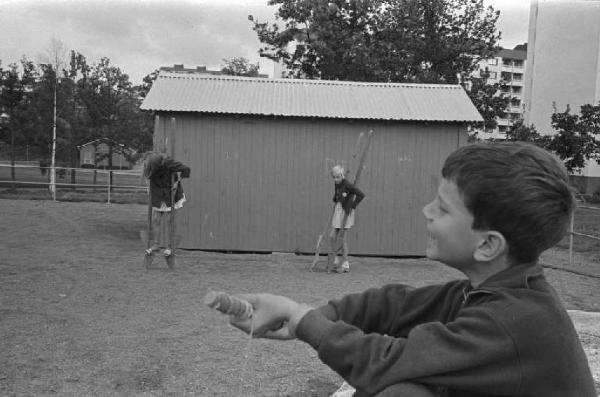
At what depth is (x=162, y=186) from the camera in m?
9.28

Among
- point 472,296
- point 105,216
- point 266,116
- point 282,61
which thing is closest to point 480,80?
point 282,61

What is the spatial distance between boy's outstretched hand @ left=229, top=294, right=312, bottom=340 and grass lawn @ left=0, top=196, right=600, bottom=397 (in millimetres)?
2739

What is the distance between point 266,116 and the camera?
1145cm

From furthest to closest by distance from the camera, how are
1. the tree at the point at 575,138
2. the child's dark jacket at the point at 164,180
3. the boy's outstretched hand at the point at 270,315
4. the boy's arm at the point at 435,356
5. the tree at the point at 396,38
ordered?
the tree at the point at 396,38
the tree at the point at 575,138
the child's dark jacket at the point at 164,180
the boy's outstretched hand at the point at 270,315
the boy's arm at the point at 435,356

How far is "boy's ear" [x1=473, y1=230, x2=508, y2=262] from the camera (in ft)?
3.92

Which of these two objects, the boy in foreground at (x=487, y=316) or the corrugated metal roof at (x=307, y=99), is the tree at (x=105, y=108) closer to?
the corrugated metal roof at (x=307, y=99)

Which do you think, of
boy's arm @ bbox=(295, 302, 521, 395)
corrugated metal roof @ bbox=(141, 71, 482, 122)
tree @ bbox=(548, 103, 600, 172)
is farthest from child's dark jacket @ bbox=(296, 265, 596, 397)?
tree @ bbox=(548, 103, 600, 172)

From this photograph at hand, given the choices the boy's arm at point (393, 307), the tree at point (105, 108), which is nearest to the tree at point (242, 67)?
the tree at point (105, 108)

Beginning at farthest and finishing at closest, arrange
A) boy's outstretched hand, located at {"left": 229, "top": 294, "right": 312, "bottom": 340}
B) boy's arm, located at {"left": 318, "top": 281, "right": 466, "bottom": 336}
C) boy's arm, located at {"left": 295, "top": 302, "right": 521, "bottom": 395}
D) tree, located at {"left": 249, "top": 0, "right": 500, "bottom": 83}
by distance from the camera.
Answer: tree, located at {"left": 249, "top": 0, "right": 500, "bottom": 83} → boy's arm, located at {"left": 318, "top": 281, "right": 466, "bottom": 336} → boy's outstretched hand, located at {"left": 229, "top": 294, "right": 312, "bottom": 340} → boy's arm, located at {"left": 295, "top": 302, "right": 521, "bottom": 395}

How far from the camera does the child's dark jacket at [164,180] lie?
8.97 m

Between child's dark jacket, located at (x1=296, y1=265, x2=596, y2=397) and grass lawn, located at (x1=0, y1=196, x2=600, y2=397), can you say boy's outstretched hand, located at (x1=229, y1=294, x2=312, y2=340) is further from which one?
grass lawn, located at (x1=0, y1=196, x2=600, y2=397)

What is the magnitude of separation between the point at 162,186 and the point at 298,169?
3207mm

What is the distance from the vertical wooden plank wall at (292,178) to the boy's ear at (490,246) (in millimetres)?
10299

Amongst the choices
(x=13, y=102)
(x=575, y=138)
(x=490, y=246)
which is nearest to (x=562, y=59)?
(x=575, y=138)
